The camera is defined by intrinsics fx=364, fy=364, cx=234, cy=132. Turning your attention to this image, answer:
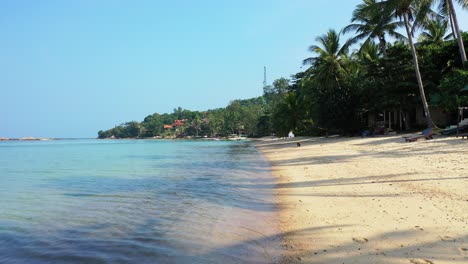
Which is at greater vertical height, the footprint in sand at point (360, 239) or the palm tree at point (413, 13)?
the palm tree at point (413, 13)

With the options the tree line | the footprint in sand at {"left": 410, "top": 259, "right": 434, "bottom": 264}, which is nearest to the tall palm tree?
the tree line

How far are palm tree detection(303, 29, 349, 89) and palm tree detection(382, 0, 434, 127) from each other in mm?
9349

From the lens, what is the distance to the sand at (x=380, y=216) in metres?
4.04

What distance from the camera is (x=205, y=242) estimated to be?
5164 mm

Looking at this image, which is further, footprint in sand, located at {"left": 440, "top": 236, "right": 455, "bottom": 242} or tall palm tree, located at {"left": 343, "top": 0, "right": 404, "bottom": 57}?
tall palm tree, located at {"left": 343, "top": 0, "right": 404, "bottom": 57}

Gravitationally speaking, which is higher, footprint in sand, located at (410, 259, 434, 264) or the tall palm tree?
the tall palm tree

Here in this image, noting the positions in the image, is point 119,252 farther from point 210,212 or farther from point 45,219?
point 45,219

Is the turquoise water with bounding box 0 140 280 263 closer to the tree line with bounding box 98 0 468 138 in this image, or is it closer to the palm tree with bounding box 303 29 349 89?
the tree line with bounding box 98 0 468 138

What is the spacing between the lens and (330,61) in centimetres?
3356

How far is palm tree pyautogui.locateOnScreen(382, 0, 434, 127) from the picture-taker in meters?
21.8

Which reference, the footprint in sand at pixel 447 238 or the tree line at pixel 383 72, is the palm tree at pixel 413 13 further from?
the footprint in sand at pixel 447 238

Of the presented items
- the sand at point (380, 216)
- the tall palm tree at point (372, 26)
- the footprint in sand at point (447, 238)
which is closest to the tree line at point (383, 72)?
the tall palm tree at point (372, 26)

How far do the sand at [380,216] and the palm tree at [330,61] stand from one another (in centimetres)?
2434

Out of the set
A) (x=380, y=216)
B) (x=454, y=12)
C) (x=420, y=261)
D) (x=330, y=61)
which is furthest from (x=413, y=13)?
(x=420, y=261)
